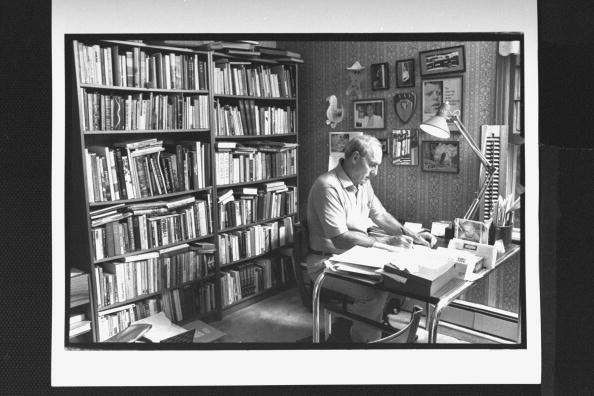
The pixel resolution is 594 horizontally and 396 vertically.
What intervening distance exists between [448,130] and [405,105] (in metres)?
0.20

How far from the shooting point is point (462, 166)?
182 cm

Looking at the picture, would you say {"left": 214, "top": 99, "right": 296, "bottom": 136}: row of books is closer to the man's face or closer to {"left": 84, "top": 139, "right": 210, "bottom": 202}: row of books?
{"left": 84, "top": 139, "right": 210, "bottom": 202}: row of books

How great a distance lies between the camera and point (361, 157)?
179cm

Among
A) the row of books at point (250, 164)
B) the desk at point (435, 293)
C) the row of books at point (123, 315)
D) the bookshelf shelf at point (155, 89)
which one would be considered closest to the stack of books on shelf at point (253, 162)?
the row of books at point (250, 164)

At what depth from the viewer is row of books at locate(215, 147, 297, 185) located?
185 centimetres

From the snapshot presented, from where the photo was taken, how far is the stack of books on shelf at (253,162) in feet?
6.07

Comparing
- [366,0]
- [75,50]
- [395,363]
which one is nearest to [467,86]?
[366,0]

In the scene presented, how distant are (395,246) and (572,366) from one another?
0.85 m

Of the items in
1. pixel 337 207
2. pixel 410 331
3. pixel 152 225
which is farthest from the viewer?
pixel 152 225

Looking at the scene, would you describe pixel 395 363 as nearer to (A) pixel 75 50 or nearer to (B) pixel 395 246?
(B) pixel 395 246

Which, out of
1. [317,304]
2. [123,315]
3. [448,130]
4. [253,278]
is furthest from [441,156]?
[123,315]

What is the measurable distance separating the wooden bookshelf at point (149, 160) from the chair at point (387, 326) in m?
0.23

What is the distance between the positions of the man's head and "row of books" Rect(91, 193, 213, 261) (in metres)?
0.61

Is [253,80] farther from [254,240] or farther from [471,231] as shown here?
[471,231]
